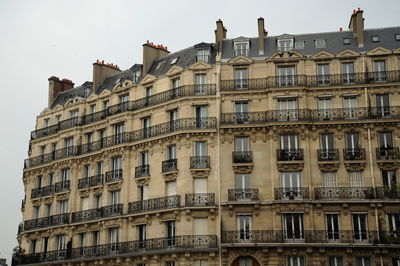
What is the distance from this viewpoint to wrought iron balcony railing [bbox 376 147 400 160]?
33.9 meters

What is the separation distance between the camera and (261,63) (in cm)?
3675

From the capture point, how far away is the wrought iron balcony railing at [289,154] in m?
34.4

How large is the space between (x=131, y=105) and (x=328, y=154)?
1255 centimetres

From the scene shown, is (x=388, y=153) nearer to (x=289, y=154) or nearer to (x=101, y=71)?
(x=289, y=154)

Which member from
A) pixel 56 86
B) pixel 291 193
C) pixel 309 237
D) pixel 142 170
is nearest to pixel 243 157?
pixel 291 193

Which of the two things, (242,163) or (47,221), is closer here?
(242,163)

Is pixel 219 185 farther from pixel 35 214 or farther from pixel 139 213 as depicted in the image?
pixel 35 214

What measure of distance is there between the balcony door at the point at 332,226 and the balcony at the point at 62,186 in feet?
55.2

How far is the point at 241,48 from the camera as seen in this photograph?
3834cm

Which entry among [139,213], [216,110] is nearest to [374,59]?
[216,110]

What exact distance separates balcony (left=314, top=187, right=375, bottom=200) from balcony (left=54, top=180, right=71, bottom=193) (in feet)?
53.5

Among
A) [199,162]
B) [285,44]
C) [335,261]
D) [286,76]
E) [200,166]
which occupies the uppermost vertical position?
[285,44]

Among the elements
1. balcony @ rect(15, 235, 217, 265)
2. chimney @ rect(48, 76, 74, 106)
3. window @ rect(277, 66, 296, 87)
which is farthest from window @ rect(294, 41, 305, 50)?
chimney @ rect(48, 76, 74, 106)

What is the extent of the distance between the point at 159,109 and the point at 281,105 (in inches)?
286
